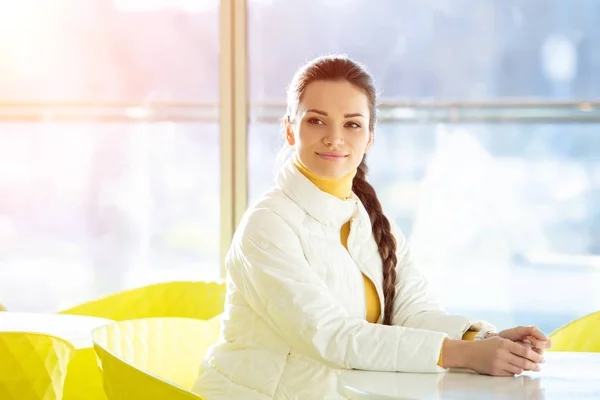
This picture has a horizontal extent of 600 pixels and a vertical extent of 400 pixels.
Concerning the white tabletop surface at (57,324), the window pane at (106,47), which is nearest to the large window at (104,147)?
the window pane at (106,47)

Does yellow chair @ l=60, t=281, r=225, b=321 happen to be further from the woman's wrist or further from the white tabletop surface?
the woman's wrist

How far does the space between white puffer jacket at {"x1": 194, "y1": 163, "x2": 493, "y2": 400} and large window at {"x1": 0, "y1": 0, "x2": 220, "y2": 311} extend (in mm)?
2516

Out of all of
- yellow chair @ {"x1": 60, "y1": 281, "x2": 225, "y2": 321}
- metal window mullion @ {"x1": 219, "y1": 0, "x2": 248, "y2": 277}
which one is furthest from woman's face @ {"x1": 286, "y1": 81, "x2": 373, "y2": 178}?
metal window mullion @ {"x1": 219, "y1": 0, "x2": 248, "y2": 277}

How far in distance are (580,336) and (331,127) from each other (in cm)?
108

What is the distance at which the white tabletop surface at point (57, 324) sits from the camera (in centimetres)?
259

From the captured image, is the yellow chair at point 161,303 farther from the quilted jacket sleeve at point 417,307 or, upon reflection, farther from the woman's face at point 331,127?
the woman's face at point 331,127

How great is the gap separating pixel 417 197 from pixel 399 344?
284cm

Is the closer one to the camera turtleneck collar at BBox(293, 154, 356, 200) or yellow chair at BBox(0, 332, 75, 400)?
turtleneck collar at BBox(293, 154, 356, 200)

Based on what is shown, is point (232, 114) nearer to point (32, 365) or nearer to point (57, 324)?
point (57, 324)

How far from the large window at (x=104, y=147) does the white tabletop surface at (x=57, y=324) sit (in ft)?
5.08

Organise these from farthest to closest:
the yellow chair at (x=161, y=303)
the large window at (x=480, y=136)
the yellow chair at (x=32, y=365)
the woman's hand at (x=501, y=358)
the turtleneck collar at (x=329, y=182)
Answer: the large window at (x=480, y=136) < the yellow chair at (x=161, y=303) < the yellow chair at (x=32, y=365) < the turtleneck collar at (x=329, y=182) < the woman's hand at (x=501, y=358)

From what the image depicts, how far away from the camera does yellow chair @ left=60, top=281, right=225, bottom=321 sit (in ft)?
10.3

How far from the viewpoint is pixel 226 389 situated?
182 centimetres

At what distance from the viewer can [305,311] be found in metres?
1.68
